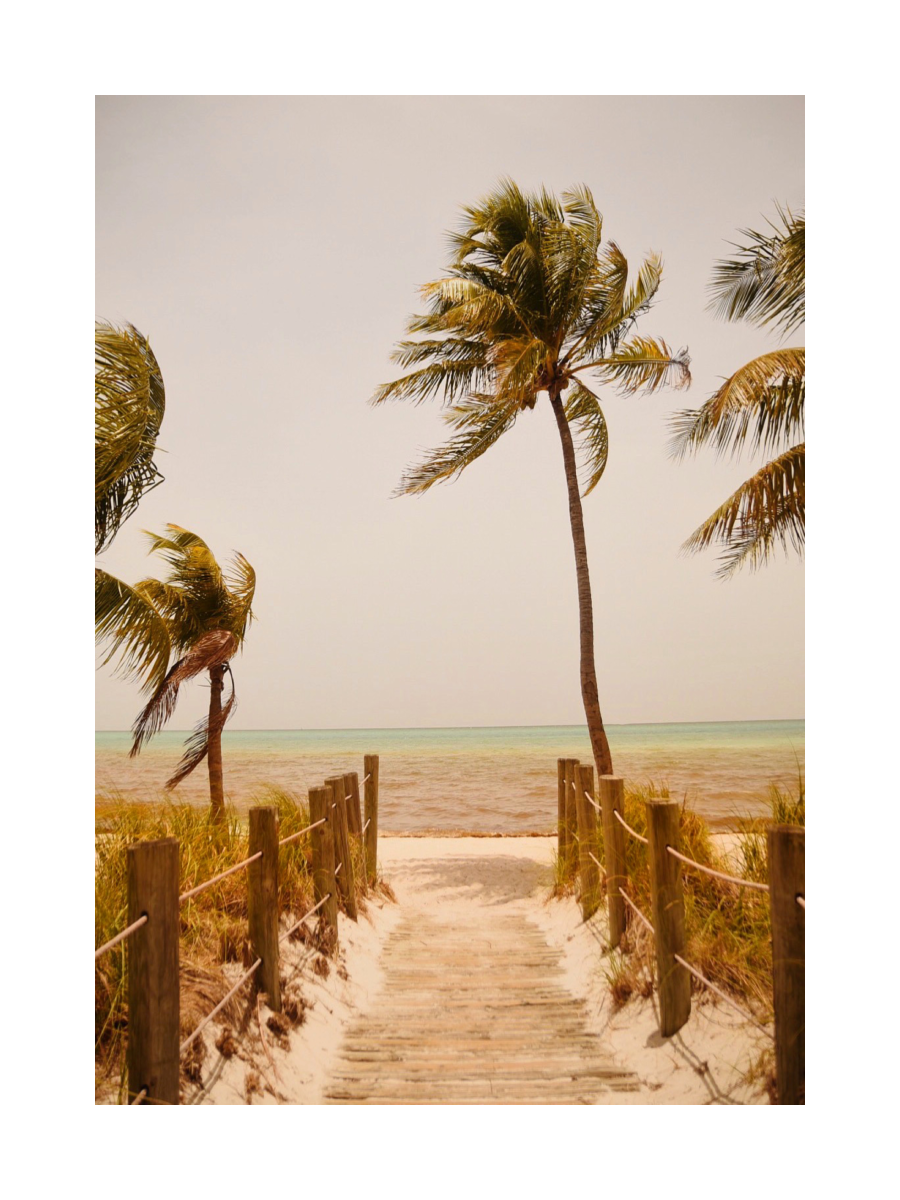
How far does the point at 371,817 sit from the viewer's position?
536cm

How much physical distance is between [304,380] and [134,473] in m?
1.88

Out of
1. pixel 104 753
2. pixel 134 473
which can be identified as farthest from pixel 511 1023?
pixel 134 473

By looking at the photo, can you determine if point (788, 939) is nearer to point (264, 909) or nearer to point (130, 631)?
point (264, 909)

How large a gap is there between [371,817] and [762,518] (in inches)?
128

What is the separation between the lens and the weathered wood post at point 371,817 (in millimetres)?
5043

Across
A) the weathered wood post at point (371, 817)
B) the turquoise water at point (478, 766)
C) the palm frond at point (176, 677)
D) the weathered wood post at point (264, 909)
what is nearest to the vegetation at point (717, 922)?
the weathered wood post at point (264, 909)

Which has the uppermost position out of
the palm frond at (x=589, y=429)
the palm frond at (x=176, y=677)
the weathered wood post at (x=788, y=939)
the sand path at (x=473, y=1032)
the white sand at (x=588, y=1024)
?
the palm frond at (x=589, y=429)

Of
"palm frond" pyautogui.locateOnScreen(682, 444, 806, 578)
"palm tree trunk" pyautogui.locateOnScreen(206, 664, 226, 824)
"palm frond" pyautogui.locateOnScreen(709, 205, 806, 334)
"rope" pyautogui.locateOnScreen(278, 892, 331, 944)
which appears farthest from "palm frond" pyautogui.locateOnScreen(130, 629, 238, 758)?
"palm frond" pyautogui.locateOnScreen(709, 205, 806, 334)

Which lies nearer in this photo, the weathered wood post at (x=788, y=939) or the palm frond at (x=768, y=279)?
the weathered wood post at (x=788, y=939)

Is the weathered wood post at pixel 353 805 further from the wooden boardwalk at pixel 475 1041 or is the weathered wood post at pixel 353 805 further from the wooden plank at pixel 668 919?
the wooden plank at pixel 668 919

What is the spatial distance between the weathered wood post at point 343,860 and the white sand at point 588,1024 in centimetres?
12

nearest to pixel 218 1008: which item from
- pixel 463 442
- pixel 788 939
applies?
pixel 788 939

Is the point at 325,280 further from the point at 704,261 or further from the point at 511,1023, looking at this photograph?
the point at 511,1023

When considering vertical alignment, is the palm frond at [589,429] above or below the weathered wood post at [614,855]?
above
